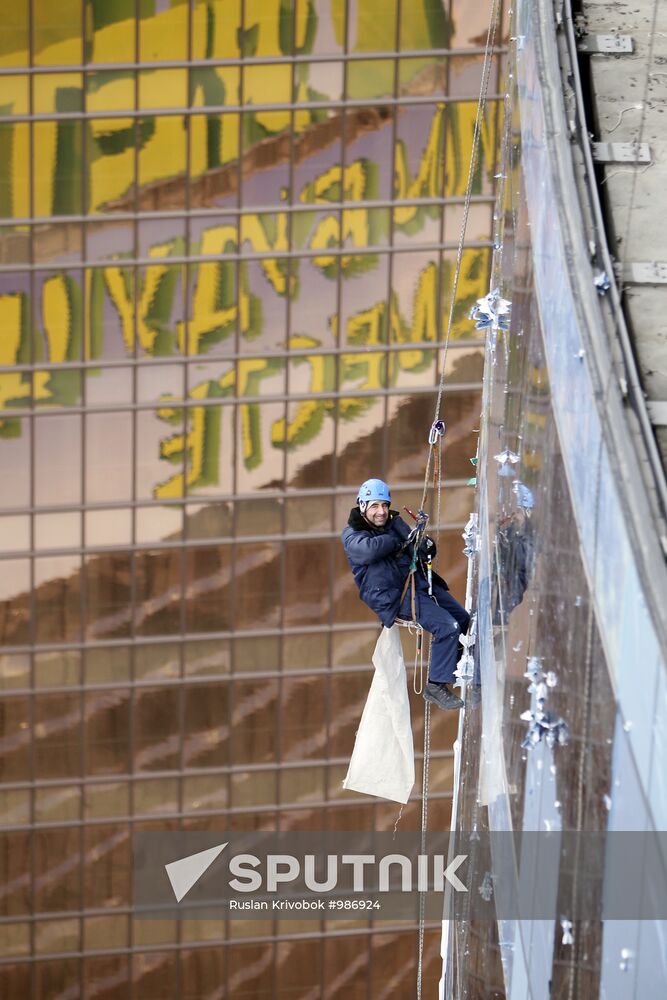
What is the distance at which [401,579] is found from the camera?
47.6ft

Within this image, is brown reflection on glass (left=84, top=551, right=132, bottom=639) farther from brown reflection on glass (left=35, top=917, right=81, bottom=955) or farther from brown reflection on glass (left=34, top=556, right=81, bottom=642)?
brown reflection on glass (left=35, top=917, right=81, bottom=955)

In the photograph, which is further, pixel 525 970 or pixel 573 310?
pixel 525 970

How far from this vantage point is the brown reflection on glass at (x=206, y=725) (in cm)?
2712

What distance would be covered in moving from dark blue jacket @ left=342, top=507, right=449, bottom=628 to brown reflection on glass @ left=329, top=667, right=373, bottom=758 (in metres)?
12.7

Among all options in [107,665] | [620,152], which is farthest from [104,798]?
[620,152]

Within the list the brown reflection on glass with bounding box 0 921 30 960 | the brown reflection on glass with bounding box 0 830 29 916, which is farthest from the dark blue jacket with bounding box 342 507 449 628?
the brown reflection on glass with bounding box 0 921 30 960

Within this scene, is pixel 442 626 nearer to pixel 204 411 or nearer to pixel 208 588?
pixel 204 411

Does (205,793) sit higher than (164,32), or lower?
lower

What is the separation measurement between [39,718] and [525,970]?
52.8 ft

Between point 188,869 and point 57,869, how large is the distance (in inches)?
82.5

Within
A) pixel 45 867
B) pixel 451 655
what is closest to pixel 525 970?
pixel 451 655

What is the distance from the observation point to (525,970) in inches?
464

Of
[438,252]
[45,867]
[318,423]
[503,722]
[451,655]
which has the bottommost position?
[503,722]

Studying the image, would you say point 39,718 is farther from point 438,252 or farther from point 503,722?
point 503,722
